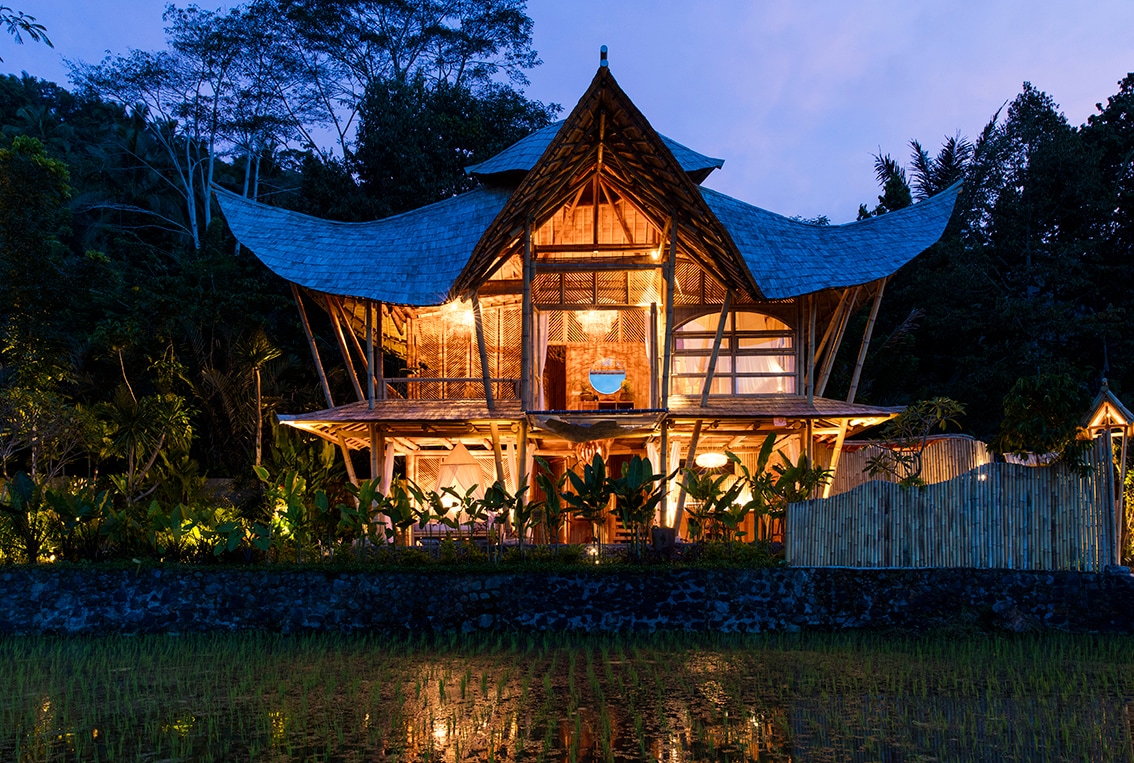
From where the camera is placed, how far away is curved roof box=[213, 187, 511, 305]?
54.7 ft

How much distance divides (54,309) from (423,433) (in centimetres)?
864

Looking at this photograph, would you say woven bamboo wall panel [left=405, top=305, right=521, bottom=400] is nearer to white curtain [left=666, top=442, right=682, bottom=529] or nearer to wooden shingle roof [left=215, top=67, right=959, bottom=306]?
wooden shingle roof [left=215, top=67, right=959, bottom=306]

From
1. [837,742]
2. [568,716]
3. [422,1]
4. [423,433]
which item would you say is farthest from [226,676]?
[422,1]

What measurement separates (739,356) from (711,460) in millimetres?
1976

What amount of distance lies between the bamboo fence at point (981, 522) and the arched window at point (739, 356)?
4.83 meters

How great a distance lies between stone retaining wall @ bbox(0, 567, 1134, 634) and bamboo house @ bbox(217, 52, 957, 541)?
8.75ft

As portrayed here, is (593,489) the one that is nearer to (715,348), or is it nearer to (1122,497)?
(715,348)

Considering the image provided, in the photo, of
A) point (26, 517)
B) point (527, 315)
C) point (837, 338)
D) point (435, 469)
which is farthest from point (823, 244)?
point (26, 517)

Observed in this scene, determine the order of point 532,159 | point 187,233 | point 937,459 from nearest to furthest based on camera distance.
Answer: point 937,459, point 532,159, point 187,233

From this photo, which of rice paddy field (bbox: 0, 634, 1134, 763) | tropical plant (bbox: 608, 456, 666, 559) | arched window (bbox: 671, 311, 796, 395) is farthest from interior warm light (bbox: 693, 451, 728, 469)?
rice paddy field (bbox: 0, 634, 1134, 763)

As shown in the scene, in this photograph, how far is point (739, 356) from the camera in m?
17.9

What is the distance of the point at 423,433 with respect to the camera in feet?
59.1

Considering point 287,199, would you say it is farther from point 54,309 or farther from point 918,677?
point 918,677

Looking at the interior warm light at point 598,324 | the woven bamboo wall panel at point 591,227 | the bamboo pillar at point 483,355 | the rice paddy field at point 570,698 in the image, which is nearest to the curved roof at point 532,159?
the woven bamboo wall panel at point 591,227
